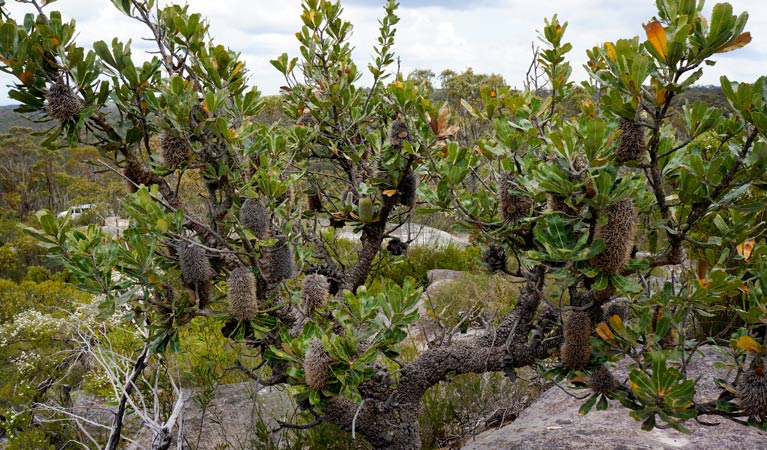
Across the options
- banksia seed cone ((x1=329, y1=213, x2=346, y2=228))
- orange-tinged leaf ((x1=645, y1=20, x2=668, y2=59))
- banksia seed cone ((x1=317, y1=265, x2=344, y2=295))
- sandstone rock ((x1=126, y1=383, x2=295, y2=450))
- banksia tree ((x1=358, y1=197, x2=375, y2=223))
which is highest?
orange-tinged leaf ((x1=645, y1=20, x2=668, y2=59))

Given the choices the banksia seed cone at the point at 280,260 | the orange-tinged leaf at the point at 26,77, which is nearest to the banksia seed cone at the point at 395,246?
the banksia seed cone at the point at 280,260

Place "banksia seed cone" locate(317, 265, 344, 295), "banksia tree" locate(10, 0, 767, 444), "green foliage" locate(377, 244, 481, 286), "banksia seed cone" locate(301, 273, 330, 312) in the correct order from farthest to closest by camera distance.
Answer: "green foliage" locate(377, 244, 481, 286), "banksia seed cone" locate(317, 265, 344, 295), "banksia seed cone" locate(301, 273, 330, 312), "banksia tree" locate(10, 0, 767, 444)

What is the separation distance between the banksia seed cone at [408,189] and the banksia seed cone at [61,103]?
1314 mm

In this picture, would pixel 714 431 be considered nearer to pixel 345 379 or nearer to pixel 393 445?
pixel 393 445

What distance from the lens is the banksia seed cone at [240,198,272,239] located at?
77.4 inches

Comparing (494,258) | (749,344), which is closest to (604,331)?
(749,344)

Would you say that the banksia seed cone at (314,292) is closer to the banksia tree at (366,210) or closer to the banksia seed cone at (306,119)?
the banksia tree at (366,210)

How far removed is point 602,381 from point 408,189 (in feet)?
3.67

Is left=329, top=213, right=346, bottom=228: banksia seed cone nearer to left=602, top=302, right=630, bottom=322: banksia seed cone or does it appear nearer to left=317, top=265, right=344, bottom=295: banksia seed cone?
left=317, top=265, right=344, bottom=295: banksia seed cone

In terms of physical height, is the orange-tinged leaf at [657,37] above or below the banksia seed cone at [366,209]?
above

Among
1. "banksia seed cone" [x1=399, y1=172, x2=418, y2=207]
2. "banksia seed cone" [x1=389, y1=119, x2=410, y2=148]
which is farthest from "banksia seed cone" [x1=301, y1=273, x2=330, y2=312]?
"banksia seed cone" [x1=389, y1=119, x2=410, y2=148]

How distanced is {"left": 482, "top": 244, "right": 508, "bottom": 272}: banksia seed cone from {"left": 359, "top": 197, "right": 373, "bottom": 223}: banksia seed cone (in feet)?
1.87

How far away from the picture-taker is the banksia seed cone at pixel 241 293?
78.7 inches

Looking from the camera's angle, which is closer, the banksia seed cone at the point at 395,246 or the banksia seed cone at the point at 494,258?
the banksia seed cone at the point at 494,258
